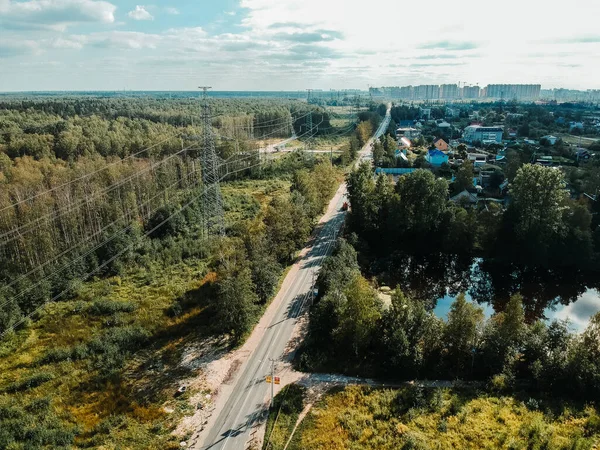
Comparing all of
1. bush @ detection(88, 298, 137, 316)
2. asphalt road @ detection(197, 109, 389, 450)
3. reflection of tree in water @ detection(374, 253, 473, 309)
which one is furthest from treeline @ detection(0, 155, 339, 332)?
reflection of tree in water @ detection(374, 253, 473, 309)

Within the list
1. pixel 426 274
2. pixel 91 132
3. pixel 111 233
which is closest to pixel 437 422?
pixel 426 274

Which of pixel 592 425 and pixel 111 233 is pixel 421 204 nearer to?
pixel 592 425

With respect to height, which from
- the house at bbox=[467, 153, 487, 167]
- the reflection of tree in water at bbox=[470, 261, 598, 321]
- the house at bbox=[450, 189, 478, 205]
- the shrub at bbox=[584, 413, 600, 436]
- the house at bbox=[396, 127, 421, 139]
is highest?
the house at bbox=[396, 127, 421, 139]

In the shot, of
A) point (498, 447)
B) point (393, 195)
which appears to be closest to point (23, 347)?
point (498, 447)

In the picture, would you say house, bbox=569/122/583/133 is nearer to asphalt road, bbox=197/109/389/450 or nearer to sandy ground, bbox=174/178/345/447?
asphalt road, bbox=197/109/389/450

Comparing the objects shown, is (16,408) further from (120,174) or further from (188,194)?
(188,194)

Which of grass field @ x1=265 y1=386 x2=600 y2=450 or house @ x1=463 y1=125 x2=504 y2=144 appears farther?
house @ x1=463 y1=125 x2=504 y2=144
